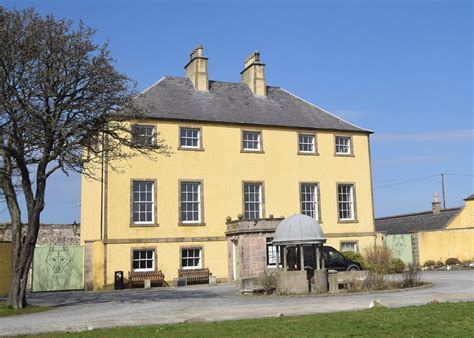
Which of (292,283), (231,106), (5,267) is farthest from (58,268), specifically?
(292,283)

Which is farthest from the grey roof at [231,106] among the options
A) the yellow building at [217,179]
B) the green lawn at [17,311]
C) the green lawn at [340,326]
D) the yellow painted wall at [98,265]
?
the green lawn at [340,326]

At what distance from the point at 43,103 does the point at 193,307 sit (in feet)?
28.3

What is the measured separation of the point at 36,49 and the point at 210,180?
1676 centimetres

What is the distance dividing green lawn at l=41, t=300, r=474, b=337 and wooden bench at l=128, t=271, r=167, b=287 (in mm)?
17939

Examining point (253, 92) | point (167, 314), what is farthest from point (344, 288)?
point (253, 92)

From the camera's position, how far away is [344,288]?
23078 millimetres

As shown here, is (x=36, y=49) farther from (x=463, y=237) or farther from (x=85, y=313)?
(x=463, y=237)

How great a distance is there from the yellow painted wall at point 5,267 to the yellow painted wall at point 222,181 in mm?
5061

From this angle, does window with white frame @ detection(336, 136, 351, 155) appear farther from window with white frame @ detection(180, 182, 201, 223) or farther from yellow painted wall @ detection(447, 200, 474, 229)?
yellow painted wall @ detection(447, 200, 474, 229)

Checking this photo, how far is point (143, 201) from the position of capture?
32.8 meters

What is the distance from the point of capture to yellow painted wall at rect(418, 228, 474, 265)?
40.1 m

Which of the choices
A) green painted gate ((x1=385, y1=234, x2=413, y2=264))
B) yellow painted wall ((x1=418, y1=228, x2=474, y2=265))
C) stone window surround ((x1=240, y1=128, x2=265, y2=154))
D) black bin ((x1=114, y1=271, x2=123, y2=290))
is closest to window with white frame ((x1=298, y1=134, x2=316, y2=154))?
stone window surround ((x1=240, y1=128, x2=265, y2=154))

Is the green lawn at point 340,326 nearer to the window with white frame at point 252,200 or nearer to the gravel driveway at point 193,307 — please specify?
the gravel driveway at point 193,307

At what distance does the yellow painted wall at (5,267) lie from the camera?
28.3 meters
